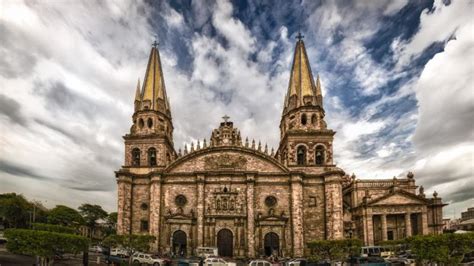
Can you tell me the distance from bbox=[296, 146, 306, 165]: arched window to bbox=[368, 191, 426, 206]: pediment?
32.5ft

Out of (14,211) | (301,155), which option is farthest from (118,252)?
(14,211)

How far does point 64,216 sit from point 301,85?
190 feet

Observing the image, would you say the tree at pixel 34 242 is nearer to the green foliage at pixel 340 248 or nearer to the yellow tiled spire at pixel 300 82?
the green foliage at pixel 340 248

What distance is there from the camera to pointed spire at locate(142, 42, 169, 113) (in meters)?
50.6

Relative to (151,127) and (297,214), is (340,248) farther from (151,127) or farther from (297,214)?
(151,127)

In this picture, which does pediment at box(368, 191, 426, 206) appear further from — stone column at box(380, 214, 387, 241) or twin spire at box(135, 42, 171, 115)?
twin spire at box(135, 42, 171, 115)

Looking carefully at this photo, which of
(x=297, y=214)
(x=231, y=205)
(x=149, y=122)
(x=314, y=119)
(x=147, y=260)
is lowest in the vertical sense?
(x=147, y=260)

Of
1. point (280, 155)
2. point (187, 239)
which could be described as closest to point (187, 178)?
point (187, 239)

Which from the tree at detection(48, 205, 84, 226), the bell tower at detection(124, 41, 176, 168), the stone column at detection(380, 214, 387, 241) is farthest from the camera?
the tree at detection(48, 205, 84, 226)

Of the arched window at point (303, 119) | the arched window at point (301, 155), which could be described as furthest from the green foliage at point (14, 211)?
the arched window at point (303, 119)

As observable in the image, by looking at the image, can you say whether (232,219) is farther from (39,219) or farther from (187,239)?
(39,219)

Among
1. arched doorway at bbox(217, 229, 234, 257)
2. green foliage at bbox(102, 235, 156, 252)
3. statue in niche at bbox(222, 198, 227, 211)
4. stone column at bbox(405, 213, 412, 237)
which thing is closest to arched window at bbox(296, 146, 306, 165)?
statue in niche at bbox(222, 198, 227, 211)

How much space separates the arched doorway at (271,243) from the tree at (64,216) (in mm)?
51023

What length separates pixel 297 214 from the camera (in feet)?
142
